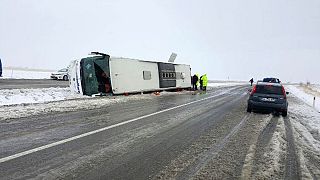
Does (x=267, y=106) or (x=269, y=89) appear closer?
(x=267, y=106)

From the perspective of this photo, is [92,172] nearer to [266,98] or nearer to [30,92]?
[266,98]

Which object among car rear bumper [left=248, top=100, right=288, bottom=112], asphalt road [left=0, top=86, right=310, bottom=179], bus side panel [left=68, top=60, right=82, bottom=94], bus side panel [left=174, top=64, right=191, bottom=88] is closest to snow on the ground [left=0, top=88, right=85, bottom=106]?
bus side panel [left=68, top=60, right=82, bottom=94]

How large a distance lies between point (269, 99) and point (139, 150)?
9772 mm

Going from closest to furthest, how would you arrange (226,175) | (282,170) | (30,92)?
(226,175), (282,170), (30,92)

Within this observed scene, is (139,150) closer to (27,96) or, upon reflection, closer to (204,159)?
(204,159)

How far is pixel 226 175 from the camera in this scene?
522 centimetres

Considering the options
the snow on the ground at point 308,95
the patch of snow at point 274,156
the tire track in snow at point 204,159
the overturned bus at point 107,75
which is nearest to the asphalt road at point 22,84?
the overturned bus at point 107,75

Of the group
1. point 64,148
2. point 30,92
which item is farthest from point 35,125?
point 30,92

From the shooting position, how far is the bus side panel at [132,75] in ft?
72.8

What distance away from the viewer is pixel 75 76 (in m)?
21.6

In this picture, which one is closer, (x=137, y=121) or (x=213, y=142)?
(x=213, y=142)

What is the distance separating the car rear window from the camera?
15087 mm

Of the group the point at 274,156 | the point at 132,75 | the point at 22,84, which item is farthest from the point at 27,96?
the point at 274,156

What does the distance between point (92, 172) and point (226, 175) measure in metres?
2.17
